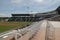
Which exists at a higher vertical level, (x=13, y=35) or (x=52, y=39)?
(x=13, y=35)

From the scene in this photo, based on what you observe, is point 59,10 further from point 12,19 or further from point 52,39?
point 52,39

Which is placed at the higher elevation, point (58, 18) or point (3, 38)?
point (3, 38)

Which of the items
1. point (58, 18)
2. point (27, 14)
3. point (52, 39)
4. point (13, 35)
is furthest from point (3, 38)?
point (27, 14)

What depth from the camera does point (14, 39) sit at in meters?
4.14

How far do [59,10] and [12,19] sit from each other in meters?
35.3

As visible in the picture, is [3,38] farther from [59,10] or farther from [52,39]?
[59,10]

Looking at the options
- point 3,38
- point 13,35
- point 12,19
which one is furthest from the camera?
point 12,19

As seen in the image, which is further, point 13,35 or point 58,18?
point 58,18

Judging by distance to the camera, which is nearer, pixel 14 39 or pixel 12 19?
pixel 14 39

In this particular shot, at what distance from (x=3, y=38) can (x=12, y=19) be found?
7825 centimetres

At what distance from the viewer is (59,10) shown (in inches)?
4183

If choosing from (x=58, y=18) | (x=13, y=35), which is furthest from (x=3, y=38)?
(x=58, y=18)

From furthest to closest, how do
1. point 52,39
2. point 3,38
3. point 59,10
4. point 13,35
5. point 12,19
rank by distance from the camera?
point 59,10, point 12,19, point 52,39, point 13,35, point 3,38

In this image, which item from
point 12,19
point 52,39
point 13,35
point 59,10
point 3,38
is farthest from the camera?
point 59,10
